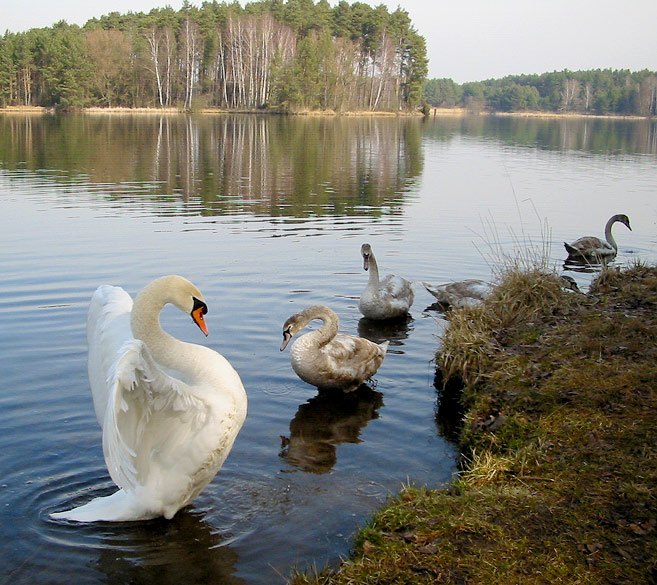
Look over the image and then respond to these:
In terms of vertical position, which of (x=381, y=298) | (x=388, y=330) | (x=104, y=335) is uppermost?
(x=104, y=335)

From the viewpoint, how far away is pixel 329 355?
812 cm

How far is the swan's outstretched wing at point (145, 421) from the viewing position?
4129 mm

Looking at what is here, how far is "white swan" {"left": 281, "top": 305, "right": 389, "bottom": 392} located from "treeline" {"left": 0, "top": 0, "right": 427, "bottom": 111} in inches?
3467

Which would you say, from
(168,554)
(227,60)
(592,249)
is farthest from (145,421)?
(227,60)

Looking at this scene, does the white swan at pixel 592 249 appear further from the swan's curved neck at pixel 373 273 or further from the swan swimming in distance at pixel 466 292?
the swan's curved neck at pixel 373 273

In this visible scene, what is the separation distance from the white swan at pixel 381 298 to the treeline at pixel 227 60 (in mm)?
86007

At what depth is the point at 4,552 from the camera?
5.02m

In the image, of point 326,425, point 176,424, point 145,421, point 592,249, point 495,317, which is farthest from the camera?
point 592,249

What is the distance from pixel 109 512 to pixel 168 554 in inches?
20.3

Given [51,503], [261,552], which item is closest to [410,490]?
[261,552]

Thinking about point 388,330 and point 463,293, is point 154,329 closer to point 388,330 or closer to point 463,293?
point 388,330

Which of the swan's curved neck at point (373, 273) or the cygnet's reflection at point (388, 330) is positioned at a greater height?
the swan's curved neck at point (373, 273)

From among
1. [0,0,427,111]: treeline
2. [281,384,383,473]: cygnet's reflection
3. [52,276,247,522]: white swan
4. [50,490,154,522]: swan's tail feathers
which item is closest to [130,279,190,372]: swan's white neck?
[52,276,247,522]: white swan

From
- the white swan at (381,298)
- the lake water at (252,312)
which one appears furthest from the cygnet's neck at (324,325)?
the white swan at (381,298)
